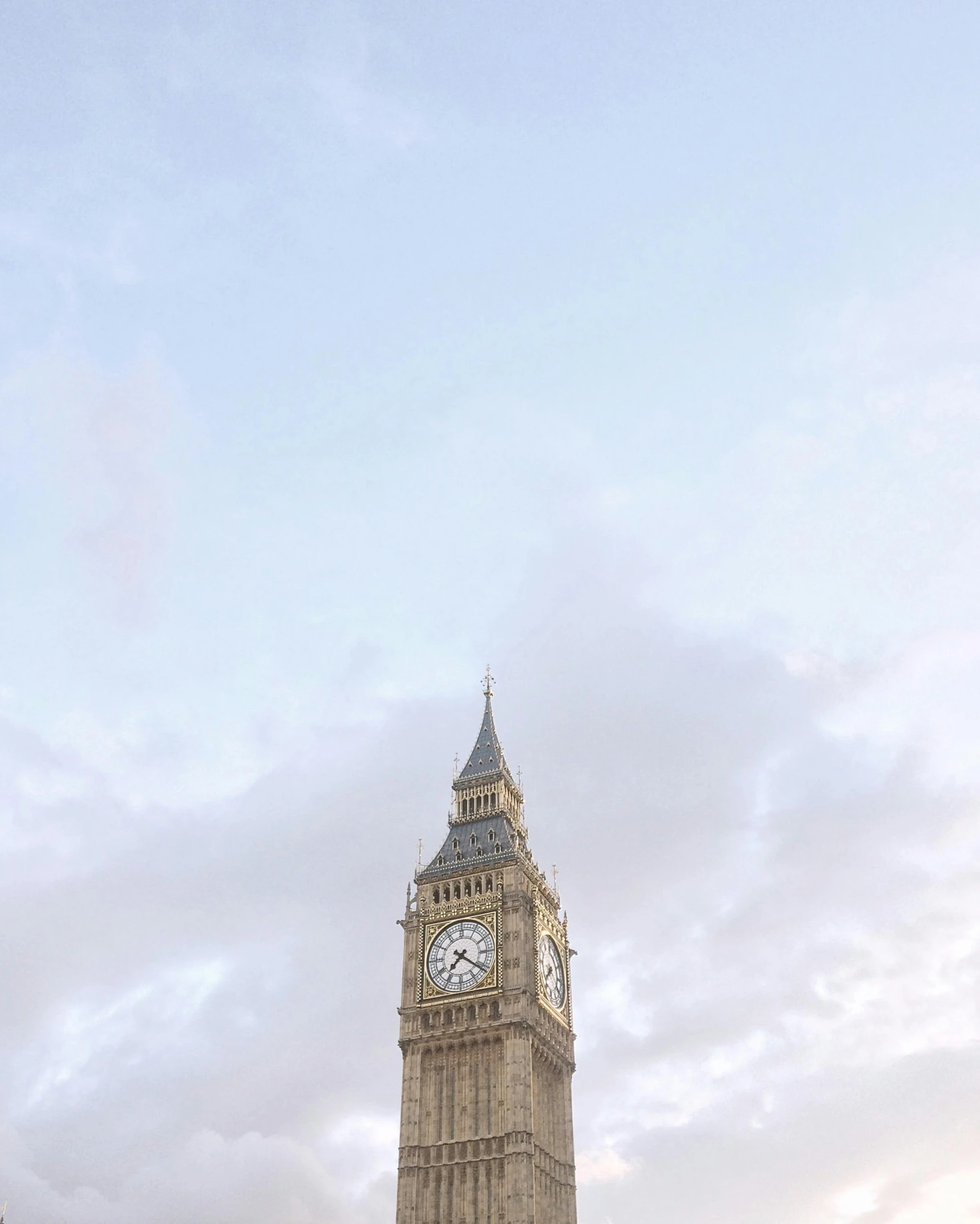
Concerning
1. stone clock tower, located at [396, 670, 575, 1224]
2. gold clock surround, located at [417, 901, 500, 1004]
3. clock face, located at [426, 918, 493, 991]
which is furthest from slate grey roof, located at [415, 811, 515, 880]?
clock face, located at [426, 918, 493, 991]

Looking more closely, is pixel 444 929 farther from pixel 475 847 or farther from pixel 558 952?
pixel 558 952

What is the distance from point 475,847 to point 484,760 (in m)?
11.9

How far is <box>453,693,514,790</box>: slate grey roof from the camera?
12363 cm

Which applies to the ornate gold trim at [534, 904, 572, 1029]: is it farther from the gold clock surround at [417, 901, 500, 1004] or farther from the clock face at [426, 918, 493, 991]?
the clock face at [426, 918, 493, 991]

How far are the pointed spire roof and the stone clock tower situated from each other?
5.65 metres

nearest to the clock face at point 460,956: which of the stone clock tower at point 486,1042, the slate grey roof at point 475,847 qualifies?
the stone clock tower at point 486,1042

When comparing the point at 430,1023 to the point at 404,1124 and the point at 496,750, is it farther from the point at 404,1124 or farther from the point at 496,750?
the point at 496,750

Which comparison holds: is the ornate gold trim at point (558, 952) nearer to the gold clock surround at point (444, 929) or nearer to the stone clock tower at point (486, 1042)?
the stone clock tower at point (486, 1042)

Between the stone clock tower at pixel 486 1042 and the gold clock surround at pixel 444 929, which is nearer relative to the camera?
the stone clock tower at pixel 486 1042

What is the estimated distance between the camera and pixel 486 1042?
102 metres

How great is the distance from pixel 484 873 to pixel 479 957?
8.10 m

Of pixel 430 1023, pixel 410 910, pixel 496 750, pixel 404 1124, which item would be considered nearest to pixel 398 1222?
pixel 404 1124

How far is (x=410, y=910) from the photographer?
4439 inches

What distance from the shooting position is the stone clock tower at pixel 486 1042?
9694 cm
